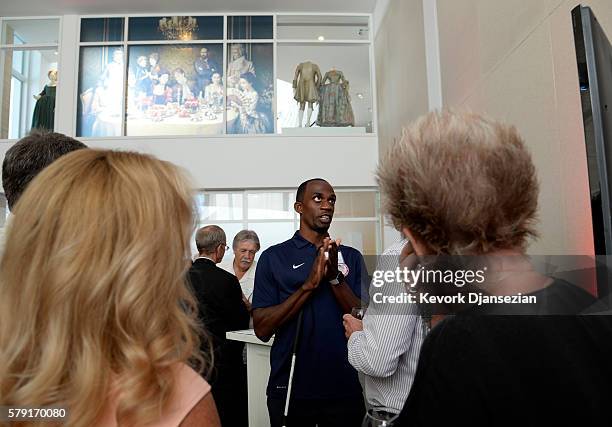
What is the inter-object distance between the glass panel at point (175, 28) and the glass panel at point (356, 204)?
13.1 ft

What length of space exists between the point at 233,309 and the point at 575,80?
7.04ft

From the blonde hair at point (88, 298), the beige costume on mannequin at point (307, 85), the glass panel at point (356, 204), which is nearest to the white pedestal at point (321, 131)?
the beige costume on mannequin at point (307, 85)

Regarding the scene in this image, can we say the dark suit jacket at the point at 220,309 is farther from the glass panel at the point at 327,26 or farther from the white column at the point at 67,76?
the glass panel at the point at 327,26

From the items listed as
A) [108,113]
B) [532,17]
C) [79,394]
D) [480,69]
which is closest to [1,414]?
[79,394]

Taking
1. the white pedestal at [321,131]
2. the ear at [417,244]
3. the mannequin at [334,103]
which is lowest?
the ear at [417,244]

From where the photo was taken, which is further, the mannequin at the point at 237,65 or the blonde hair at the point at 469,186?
the mannequin at the point at 237,65

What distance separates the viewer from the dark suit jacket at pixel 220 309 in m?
2.70

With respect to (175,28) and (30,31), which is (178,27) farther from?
(30,31)

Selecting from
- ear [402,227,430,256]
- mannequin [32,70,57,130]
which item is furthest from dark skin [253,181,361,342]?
mannequin [32,70,57,130]

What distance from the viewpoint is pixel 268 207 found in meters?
8.34

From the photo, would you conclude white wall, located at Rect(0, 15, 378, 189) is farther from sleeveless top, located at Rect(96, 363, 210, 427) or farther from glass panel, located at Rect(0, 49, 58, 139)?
sleeveless top, located at Rect(96, 363, 210, 427)

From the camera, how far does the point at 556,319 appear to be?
70 cm

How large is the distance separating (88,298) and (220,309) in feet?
6.90

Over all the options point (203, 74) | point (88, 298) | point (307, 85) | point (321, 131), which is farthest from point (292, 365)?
point (203, 74)
